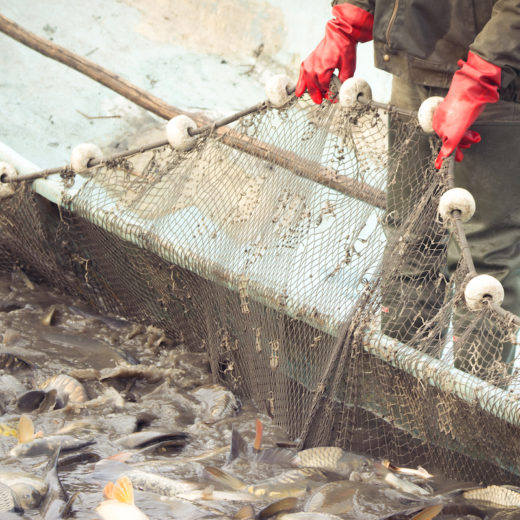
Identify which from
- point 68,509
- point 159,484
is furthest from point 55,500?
point 159,484

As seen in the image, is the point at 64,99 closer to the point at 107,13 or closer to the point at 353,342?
the point at 107,13

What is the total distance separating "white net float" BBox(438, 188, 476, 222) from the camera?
2.80 m

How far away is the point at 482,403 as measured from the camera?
255cm

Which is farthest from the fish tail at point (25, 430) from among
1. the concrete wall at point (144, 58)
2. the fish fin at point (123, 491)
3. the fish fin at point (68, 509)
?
the concrete wall at point (144, 58)

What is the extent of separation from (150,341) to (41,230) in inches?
33.1

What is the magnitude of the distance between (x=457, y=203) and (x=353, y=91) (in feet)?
2.43

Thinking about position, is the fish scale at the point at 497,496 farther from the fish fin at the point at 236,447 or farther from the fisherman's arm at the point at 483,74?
the fisherman's arm at the point at 483,74

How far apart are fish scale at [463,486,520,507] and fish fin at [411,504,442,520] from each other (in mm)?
251

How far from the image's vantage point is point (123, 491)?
245cm

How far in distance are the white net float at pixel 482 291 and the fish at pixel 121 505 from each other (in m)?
1.26

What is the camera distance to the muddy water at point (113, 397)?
9.02 feet

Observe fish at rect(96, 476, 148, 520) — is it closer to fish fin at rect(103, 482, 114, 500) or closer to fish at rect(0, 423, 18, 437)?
fish fin at rect(103, 482, 114, 500)

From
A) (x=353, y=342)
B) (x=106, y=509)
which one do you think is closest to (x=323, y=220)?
(x=353, y=342)

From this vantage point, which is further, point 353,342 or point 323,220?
point 323,220
